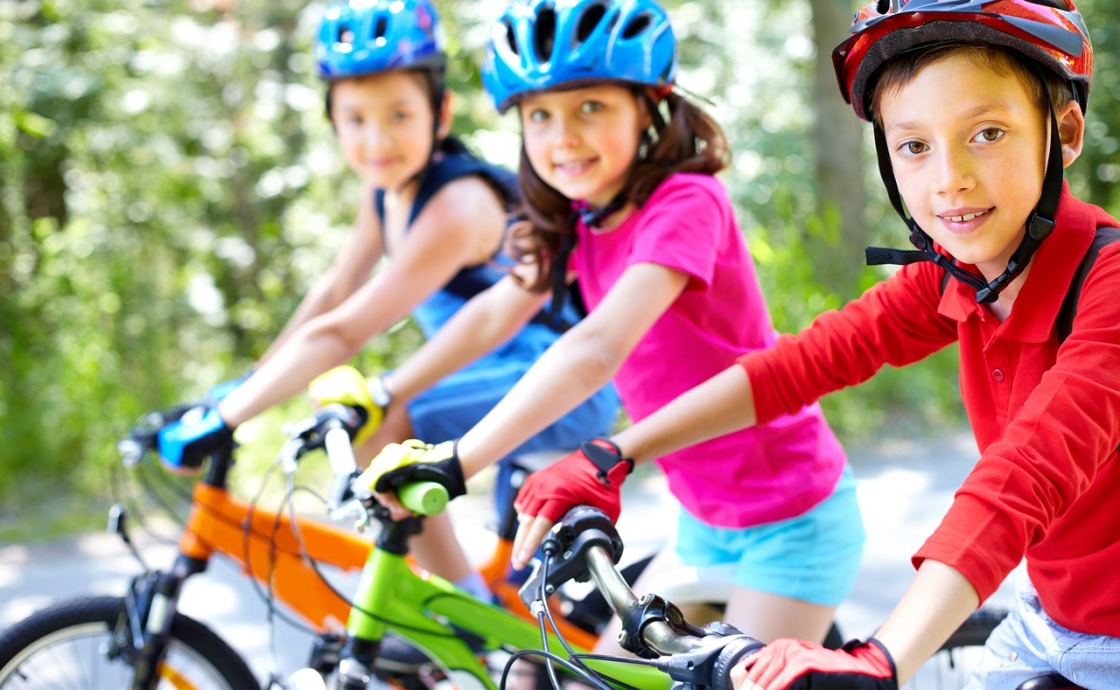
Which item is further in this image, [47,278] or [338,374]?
[47,278]

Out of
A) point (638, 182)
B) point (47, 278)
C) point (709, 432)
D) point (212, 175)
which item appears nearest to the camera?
point (709, 432)

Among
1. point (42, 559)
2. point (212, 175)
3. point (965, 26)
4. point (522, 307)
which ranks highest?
point (212, 175)

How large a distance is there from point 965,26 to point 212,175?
742cm

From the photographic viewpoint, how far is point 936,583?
4.43 ft

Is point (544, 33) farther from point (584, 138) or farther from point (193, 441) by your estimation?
point (193, 441)

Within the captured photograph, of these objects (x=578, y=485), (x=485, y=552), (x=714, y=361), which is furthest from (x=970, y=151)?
(x=485, y=552)

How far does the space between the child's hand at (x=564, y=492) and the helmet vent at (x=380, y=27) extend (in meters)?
1.84

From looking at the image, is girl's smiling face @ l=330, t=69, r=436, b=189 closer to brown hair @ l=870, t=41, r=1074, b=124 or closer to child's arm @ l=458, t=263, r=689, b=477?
child's arm @ l=458, t=263, r=689, b=477

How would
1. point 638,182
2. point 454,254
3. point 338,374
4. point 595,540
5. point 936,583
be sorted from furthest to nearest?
point 454,254 → point 338,374 → point 638,182 → point 595,540 → point 936,583

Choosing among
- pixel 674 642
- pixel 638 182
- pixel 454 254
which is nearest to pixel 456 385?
pixel 454 254

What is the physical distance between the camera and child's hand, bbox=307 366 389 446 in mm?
2652

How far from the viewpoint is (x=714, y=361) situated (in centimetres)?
241

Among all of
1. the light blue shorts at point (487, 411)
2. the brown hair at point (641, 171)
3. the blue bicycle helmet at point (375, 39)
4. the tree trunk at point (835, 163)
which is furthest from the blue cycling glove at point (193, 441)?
the tree trunk at point (835, 163)

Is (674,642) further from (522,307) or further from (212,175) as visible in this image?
(212,175)
